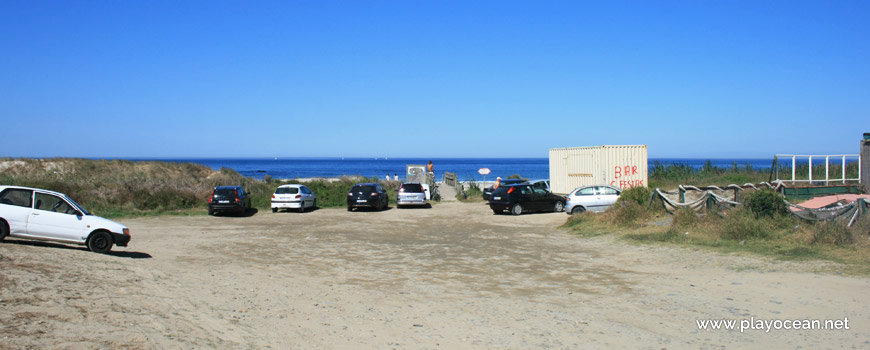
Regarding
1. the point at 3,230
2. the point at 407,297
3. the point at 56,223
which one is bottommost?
the point at 407,297

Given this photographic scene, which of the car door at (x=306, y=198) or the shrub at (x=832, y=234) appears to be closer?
the shrub at (x=832, y=234)

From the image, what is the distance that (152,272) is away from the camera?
11.1 m

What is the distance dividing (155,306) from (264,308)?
1.44 metres

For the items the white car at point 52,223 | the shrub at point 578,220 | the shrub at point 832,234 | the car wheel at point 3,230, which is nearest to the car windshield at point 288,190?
the shrub at point 578,220

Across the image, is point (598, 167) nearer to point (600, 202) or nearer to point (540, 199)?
point (540, 199)

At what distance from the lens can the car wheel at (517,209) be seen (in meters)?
26.3

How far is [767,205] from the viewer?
52.0ft

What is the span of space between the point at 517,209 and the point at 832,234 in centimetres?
1408

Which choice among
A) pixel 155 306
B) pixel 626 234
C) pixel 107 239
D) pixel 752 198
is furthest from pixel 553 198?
pixel 155 306

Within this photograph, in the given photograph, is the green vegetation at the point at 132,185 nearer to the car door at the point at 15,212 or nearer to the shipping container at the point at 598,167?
the shipping container at the point at 598,167

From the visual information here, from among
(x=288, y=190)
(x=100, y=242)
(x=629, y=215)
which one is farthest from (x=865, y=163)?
(x=100, y=242)

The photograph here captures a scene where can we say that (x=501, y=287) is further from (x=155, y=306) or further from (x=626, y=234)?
(x=626, y=234)

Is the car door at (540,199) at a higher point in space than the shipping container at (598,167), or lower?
lower

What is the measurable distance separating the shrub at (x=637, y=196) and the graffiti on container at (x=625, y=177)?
7096 millimetres
